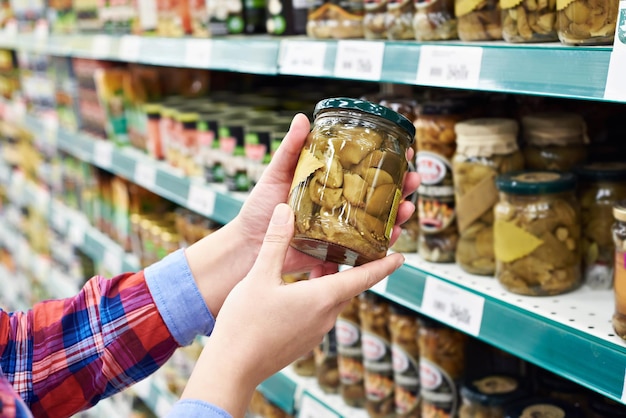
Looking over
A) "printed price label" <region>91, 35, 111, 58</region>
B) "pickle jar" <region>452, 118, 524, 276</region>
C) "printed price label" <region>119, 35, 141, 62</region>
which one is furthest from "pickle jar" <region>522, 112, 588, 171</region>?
"printed price label" <region>91, 35, 111, 58</region>

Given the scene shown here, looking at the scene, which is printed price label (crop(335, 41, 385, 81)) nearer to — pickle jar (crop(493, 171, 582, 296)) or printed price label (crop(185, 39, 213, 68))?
pickle jar (crop(493, 171, 582, 296))

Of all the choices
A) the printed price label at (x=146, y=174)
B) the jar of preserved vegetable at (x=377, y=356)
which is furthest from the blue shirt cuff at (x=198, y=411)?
the printed price label at (x=146, y=174)

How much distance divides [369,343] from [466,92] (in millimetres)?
551

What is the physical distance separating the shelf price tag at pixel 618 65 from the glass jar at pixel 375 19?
0.56m

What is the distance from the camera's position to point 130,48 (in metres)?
2.12

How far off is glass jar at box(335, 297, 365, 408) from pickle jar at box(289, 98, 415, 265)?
26.0 inches

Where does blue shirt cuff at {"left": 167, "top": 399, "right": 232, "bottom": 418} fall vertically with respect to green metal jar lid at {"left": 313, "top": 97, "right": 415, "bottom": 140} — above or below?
below

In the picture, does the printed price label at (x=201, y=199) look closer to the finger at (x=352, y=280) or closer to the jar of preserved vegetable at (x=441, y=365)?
the jar of preserved vegetable at (x=441, y=365)

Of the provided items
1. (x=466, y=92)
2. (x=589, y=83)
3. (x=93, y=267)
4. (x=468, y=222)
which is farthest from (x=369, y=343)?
(x=93, y=267)

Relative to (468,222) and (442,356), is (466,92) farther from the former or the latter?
(442,356)

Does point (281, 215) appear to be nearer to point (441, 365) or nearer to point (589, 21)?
point (589, 21)

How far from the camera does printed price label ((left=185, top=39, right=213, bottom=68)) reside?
171cm

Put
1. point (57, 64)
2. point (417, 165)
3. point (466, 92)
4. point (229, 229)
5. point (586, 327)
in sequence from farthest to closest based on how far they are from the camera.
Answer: point (57, 64), point (466, 92), point (417, 165), point (229, 229), point (586, 327)

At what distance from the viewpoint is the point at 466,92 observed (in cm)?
146
